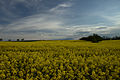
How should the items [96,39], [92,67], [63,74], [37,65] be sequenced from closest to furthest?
1. [63,74]
2. [92,67]
3. [37,65]
4. [96,39]

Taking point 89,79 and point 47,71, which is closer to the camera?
point 89,79

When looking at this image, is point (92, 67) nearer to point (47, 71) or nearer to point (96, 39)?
point (47, 71)

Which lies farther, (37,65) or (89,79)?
(37,65)

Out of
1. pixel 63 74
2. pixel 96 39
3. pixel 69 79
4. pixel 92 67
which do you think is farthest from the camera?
pixel 96 39

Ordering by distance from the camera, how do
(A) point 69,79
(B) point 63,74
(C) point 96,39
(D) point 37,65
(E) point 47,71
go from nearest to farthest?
1. (A) point 69,79
2. (B) point 63,74
3. (E) point 47,71
4. (D) point 37,65
5. (C) point 96,39

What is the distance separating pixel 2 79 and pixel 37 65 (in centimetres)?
192

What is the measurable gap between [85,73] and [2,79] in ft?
13.6

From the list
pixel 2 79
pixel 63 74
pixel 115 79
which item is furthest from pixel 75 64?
pixel 2 79

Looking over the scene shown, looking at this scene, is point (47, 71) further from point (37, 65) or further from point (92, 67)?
point (92, 67)

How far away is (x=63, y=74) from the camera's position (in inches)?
179

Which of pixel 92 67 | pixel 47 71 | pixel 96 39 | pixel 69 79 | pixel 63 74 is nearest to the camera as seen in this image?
pixel 69 79

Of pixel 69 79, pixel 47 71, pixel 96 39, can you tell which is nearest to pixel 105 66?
pixel 69 79

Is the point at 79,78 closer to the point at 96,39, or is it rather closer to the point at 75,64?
the point at 75,64

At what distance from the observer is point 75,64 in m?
5.93
